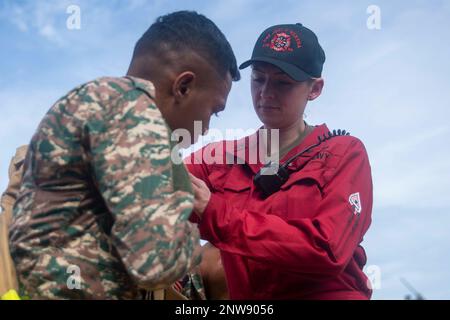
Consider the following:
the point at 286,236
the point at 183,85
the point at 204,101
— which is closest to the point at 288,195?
the point at 286,236

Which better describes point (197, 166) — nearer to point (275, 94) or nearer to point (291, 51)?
point (275, 94)

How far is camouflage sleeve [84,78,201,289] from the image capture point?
Result: 2246mm

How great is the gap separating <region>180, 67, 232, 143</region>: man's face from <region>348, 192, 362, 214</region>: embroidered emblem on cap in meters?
1.24

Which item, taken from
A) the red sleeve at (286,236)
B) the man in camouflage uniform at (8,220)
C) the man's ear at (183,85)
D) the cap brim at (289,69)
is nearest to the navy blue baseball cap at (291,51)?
the cap brim at (289,69)

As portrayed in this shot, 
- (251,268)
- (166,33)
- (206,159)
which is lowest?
(251,268)

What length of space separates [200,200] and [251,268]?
81 cm

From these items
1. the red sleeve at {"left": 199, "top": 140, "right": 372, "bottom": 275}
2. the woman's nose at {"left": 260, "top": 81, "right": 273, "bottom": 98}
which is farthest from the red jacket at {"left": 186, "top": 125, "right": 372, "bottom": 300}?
the woman's nose at {"left": 260, "top": 81, "right": 273, "bottom": 98}

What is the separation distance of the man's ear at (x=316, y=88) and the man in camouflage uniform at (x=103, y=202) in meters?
2.34

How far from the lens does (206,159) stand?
15.4 ft

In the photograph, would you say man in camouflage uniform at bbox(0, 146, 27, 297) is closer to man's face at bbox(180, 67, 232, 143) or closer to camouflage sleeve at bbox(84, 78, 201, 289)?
camouflage sleeve at bbox(84, 78, 201, 289)

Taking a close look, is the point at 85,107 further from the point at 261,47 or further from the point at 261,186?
the point at 261,47

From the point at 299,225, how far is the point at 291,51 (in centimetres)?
148

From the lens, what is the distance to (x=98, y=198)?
2.53 meters
